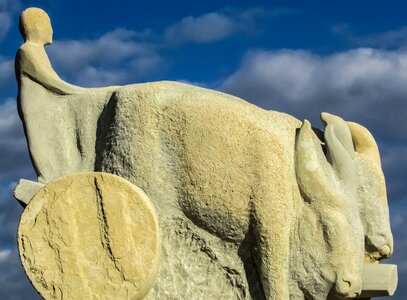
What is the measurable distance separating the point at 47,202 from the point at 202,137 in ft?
3.33

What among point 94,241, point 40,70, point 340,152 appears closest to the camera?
point 94,241

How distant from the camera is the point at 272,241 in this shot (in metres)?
5.93

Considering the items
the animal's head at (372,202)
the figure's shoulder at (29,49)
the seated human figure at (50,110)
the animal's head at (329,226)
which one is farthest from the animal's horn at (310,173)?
the figure's shoulder at (29,49)

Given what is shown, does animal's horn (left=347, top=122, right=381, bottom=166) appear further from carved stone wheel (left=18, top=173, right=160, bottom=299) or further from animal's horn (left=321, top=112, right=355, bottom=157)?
carved stone wheel (left=18, top=173, right=160, bottom=299)

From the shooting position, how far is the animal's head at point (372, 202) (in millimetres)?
6422

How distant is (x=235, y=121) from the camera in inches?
237

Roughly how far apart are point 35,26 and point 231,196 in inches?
74.5

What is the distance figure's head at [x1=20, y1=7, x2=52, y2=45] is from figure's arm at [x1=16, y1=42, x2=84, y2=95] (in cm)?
8

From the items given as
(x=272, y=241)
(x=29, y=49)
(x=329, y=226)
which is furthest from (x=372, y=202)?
(x=29, y=49)

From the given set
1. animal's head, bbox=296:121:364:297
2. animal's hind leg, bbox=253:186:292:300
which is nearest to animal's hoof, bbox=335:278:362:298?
animal's head, bbox=296:121:364:297

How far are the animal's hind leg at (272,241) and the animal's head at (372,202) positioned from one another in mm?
734

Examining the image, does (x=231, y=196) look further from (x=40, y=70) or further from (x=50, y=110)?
(x=40, y=70)

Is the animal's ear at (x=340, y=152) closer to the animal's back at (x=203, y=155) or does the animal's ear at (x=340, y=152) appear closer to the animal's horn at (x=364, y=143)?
the animal's horn at (x=364, y=143)

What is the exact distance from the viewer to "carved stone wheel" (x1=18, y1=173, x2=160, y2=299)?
5.79 m
